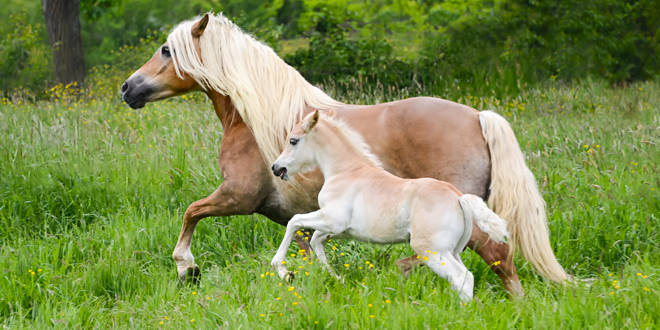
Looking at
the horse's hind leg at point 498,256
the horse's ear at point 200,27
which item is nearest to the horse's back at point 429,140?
the horse's hind leg at point 498,256

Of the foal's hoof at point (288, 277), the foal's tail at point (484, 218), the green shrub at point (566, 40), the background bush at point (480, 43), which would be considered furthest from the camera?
the green shrub at point (566, 40)

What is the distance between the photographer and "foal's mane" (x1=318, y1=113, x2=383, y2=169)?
12.6 ft

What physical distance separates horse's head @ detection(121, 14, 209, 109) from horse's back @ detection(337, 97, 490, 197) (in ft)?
4.59

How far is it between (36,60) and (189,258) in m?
19.0

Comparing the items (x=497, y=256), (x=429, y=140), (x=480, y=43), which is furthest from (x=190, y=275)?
(x=480, y=43)

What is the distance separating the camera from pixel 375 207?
3457mm

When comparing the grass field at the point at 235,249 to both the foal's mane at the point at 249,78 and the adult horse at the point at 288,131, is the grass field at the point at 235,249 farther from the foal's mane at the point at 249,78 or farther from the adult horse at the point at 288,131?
the foal's mane at the point at 249,78

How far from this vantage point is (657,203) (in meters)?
5.11

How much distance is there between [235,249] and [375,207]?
1.96 metres

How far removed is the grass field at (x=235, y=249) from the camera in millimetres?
3180

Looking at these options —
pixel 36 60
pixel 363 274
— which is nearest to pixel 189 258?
pixel 363 274

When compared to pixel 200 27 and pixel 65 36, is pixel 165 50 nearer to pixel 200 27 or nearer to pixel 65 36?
pixel 200 27

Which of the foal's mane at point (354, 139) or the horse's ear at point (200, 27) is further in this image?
the horse's ear at point (200, 27)

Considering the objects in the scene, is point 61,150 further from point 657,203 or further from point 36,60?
point 36,60
